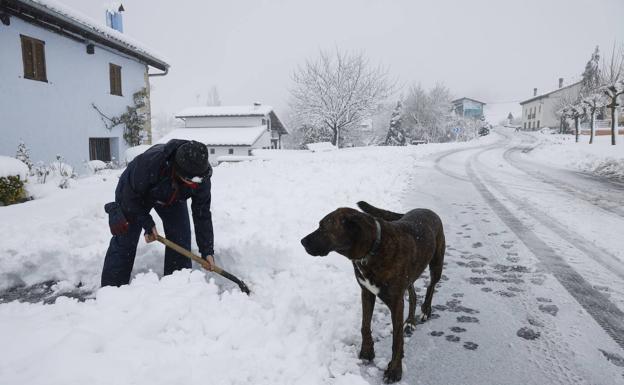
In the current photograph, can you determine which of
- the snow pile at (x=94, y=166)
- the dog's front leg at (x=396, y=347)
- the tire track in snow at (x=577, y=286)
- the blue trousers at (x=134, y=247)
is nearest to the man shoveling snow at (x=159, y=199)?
the blue trousers at (x=134, y=247)

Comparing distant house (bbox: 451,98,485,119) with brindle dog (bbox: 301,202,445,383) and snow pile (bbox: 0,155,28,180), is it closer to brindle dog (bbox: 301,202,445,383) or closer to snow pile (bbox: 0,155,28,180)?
snow pile (bbox: 0,155,28,180)

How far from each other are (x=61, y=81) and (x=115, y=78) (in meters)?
3.18

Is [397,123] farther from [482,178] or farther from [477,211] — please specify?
[477,211]

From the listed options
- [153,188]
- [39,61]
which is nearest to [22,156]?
[39,61]

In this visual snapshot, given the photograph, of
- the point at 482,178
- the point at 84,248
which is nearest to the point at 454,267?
the point at 84,248

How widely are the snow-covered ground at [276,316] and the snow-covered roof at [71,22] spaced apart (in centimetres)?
768

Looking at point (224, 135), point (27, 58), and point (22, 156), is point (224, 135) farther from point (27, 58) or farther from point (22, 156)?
point (22, 156)

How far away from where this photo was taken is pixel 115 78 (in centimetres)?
1555

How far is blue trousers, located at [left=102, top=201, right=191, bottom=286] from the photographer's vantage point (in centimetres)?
361

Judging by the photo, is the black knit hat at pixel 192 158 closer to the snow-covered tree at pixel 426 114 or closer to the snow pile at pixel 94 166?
the snow pile at pixel 94 166

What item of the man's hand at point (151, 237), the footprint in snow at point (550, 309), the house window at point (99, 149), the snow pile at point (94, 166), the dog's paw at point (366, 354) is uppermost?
the house window at point (99, 149)

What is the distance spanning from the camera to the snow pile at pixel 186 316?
2107mm

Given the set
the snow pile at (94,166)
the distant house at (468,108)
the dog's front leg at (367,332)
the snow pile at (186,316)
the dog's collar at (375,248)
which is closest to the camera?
the snow pile at (186,316)

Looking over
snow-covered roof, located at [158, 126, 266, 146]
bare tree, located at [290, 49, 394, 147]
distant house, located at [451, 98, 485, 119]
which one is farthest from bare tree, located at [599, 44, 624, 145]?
distant house, located at [451, 98, 485, 119]
